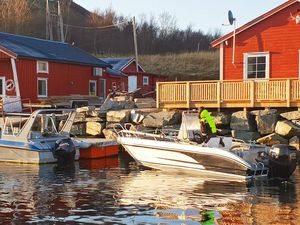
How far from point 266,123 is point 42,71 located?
59.3ft

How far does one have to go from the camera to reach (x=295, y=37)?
93.1ft

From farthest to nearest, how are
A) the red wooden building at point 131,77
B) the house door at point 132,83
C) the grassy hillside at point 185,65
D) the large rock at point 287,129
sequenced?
1. the grassy hillside at point 185,65
2. the house door at point 132,83
3. the red wooden building at point 131,77
4. the large rock at point 287,129

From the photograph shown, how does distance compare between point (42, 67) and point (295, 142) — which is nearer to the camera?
point (295, 142)

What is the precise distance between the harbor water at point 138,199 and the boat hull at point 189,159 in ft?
1.13

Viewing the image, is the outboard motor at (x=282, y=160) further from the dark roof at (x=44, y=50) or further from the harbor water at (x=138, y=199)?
the dark roof at (x=44, y=50)

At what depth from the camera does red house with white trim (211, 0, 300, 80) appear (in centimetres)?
2841

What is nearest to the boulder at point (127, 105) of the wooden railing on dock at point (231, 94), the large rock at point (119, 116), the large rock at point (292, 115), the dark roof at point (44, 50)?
the large rock at point (119, 116)

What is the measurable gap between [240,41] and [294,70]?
10.9 feet

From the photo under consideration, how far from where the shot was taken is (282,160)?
1669 centimetres

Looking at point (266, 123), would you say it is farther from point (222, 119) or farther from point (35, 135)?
point (35, 135)

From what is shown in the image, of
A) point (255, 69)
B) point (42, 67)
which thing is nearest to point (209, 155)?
point (255, 69)

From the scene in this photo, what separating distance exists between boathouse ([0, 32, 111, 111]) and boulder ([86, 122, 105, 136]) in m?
7.75

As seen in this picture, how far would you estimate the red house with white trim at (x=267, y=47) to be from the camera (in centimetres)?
2841

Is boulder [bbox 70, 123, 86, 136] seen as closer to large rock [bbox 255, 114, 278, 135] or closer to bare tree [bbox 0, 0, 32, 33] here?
large rock [bbox 255, 114, 278, 135]
